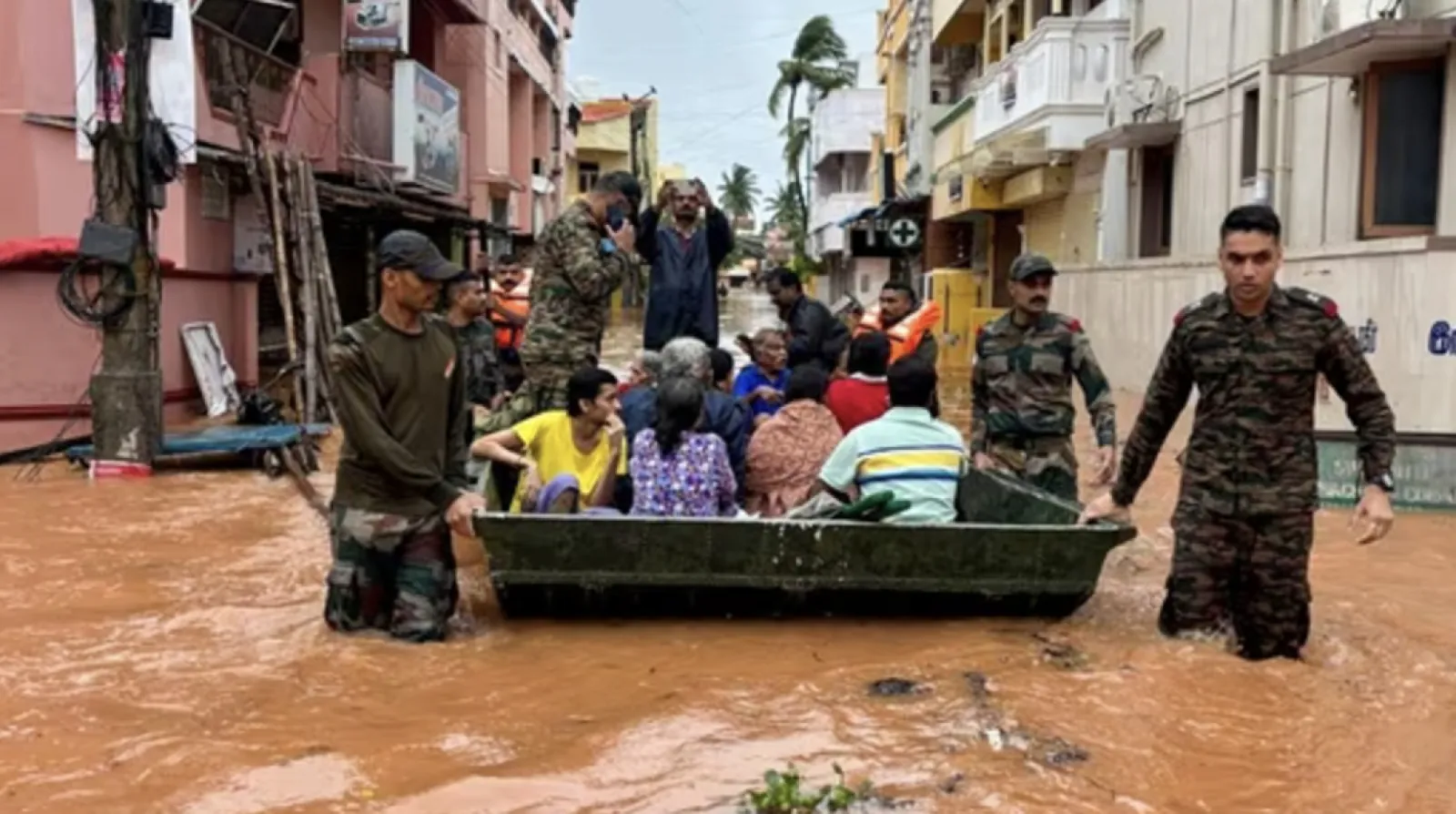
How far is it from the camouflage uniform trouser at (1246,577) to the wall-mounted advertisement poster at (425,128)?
16.4 m

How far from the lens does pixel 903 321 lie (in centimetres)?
920

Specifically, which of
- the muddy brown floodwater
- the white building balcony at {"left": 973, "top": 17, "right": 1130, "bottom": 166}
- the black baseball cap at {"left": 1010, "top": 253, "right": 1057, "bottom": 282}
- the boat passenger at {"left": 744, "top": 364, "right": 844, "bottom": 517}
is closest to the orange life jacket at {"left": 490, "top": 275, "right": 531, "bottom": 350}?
the muddy brown floodwater

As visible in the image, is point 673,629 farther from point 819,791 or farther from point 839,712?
point 819,791

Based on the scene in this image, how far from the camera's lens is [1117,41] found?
18500 millimetres

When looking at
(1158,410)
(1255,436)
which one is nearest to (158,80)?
(1158,410)

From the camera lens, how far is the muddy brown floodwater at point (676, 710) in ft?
14.0

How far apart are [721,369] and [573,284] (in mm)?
998

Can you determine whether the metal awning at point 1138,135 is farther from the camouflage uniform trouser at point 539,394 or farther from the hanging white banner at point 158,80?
the camouflage uniform trouser at point 539,394

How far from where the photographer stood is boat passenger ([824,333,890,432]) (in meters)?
7.48

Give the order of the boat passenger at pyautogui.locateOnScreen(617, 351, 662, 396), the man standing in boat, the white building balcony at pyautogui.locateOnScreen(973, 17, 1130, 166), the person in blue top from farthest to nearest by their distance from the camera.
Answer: the white building balcony at pyautogui.locateOnScreen(973, 17, 1130, 166) < the man standing in boat < the person in blue top < the boat passenger at pyautogui.locateOnScreen(617, 351, 662, 396)

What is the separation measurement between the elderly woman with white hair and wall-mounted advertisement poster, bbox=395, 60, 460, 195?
45.1 feet

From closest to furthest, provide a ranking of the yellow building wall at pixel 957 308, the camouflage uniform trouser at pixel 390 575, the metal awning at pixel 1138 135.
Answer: the camouflage uniform trouser at pixel 390 575, the metal awning at pixel 1138 135, the yellow building wall at pixel 957 308

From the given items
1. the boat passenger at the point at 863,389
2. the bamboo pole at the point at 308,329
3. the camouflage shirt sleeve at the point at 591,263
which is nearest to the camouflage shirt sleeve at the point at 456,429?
the camouflage shirt sleeve at the point at 591,263

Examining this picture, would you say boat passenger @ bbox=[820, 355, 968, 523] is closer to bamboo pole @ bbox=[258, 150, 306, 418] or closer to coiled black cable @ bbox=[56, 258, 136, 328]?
coiled black cable @ bbox=[56, 258, 136, 328]
